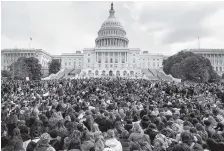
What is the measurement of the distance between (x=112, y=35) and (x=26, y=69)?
6038cm

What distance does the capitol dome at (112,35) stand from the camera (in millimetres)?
131887

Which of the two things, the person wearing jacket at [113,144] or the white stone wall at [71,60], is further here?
the white stone wall at [71,60]

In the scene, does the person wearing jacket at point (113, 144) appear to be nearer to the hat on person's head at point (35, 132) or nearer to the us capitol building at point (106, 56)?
the hat on person's head at point (35, 132)

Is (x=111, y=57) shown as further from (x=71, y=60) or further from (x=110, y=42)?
(x=71, y=60)

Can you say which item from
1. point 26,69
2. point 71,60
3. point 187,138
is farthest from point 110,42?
point 187,138

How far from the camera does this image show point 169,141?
27.8ft

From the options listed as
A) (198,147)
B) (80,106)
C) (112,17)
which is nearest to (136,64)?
(112,17)

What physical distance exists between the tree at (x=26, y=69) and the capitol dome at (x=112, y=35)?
4875cm

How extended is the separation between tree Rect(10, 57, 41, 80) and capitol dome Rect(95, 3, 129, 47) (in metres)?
48.7

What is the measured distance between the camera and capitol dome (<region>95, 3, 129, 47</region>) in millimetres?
131887

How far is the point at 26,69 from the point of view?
8225cm

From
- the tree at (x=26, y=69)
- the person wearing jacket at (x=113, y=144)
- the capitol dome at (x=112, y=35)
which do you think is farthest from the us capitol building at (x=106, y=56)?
the person wearing jacket at (x=113, y=144)

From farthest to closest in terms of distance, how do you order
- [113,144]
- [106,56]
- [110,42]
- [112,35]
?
[112,35], [110,42], [106,56], [113,144]

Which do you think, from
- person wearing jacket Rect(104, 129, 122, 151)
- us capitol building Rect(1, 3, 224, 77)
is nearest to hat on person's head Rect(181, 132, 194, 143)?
person wearing jacket Rect(104, 129, 122, 151)
